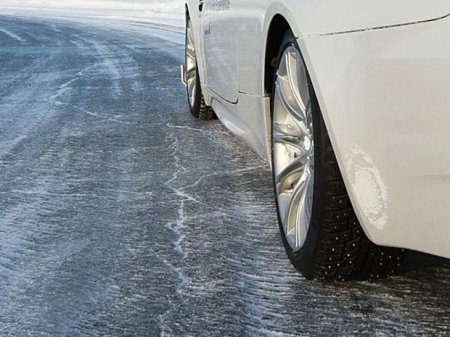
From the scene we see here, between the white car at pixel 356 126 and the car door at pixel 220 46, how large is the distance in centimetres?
44

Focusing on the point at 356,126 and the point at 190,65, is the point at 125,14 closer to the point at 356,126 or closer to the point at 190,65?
the point at 190,65

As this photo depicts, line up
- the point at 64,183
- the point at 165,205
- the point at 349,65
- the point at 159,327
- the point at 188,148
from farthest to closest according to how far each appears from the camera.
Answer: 1. the point at 188,148
2. the point at 64,183
3. the point at 165,205
4. the point at 159,327
5. the point at 349,65

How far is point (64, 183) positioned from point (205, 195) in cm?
85

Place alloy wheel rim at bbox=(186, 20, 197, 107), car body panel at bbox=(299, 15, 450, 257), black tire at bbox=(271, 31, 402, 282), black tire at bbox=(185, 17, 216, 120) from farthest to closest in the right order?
alloy wheel rim at bbox=(186, 20, 197, 107) < black tire at bbox=(185, 17, 216, 120) < black tire at bbox=(271, 31, 402, 282) < car body panel at bbox=(299, 15, 450, 257)

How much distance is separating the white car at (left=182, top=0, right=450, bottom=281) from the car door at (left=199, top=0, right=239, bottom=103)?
44 centimetres

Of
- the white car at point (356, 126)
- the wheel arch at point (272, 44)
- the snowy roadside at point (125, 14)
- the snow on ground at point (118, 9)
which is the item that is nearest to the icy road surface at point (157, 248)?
the white car at point (356, 126)

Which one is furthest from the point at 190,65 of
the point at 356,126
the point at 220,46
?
the point at 356,126

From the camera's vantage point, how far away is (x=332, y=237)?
240 centimetres

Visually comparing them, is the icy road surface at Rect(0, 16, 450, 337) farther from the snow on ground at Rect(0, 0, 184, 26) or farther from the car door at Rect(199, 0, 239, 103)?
the snow on ground at Rect(0, 0, 184, 26)

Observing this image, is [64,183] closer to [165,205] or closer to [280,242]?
[165,205]

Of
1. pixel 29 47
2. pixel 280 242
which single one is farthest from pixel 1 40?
pixel 280 242

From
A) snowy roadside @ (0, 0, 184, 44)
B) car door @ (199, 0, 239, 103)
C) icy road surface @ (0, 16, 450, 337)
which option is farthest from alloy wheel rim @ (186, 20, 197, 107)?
snowy roadside @ (0, 0, 184, 44)

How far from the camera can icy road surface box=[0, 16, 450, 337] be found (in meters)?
2.35

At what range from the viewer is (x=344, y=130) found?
214 cm
